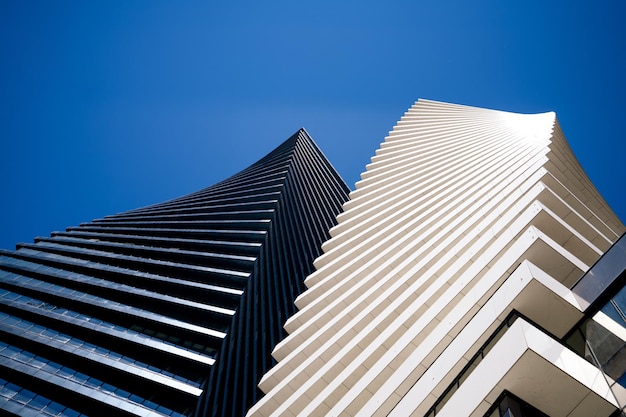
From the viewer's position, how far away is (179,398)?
138ft

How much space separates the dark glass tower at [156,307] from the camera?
137 feet

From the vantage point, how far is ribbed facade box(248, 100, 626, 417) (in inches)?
407

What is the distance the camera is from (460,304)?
14977 mm

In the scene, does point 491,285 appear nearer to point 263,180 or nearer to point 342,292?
point 342,292

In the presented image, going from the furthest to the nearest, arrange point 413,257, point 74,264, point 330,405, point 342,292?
point 74,264 < point 342,292 < point 413,257 < point 330,405

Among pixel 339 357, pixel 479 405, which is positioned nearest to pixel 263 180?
pixel 339 357

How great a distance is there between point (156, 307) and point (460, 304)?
49.4m

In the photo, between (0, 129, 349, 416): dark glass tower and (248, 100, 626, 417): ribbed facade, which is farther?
(0, 129, 349, 416): dark glass tower

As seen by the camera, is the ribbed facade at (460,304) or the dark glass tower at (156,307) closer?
the ribbed facade at (460,304)

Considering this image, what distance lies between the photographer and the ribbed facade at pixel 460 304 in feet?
33.9

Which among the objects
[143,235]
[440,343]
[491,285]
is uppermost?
[143,235]

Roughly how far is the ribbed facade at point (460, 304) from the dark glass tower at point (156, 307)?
20970 millimetres

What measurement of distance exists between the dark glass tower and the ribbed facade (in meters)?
21.0

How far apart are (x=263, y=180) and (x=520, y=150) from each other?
78.3 metres
